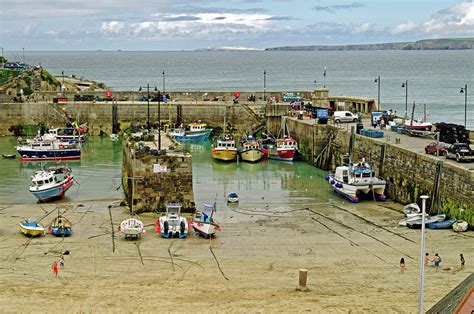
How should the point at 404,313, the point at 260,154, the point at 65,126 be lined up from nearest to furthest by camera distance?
the point at 404,313 → the point at 260,154 → the point at 65,126

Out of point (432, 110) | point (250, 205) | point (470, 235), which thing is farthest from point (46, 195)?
point (432, 110)

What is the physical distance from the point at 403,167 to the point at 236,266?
46.5ft

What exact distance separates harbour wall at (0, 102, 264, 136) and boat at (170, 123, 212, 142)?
1.43 metres

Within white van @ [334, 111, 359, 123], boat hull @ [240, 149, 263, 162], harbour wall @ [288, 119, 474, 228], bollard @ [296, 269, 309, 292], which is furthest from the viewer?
white van @ [334, 111, 359, 123]

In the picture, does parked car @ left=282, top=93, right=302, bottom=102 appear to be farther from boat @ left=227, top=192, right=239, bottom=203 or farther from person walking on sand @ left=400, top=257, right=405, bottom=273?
person walking on sand @ left=400, top=257, right=405, bottom=273

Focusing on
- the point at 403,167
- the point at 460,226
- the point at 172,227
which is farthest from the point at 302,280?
the point at 403,167

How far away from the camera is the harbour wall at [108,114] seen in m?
61.2

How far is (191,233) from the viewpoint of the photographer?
30.1 metres

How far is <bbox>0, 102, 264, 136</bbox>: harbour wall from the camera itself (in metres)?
61.2

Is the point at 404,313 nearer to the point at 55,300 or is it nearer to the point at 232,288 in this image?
the point at 232,288

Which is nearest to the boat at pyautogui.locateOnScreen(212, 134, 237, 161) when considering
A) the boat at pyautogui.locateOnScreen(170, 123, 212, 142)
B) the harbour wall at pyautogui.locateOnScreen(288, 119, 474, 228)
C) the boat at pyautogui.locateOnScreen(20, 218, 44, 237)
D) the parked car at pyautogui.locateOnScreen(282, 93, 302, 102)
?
the harbour wall at pyautogui.locateOnScreen(288, 119, 474, 228)

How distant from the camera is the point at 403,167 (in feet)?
122

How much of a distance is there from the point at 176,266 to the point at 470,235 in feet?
35.9

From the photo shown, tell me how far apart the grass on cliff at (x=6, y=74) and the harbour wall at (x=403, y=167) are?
33.5 metres
